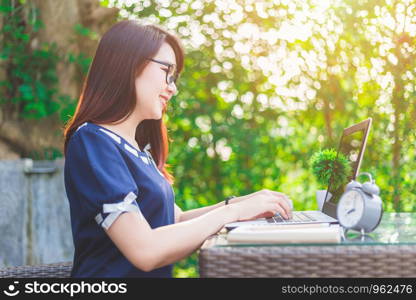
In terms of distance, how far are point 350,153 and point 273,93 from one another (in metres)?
1.78

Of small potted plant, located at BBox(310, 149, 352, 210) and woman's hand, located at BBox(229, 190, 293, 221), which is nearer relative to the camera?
woman's hand, located at BBox(229, 190, 293, 221)

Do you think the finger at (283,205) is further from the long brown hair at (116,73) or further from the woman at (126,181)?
the long brown hair at (116,73)

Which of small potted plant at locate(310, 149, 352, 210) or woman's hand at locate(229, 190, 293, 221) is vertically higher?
small potted plant at locate(310, 149, 352, 210)

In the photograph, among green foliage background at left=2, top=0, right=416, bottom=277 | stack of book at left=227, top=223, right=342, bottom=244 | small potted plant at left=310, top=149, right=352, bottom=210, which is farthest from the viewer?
green foliage background at left=2, top=0, right=416, bottom=277

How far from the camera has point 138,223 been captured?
1.67 metres

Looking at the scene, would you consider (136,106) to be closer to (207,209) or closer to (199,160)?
(207,209)

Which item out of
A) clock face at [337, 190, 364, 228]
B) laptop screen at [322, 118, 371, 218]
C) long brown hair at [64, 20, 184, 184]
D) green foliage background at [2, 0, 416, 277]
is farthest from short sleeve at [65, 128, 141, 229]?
green foliage background at [2, 0, 416, 277]

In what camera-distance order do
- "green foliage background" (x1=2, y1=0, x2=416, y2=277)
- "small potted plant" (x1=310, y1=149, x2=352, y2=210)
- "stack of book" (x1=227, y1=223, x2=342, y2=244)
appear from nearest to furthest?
"stack of book" (x1=227, y1=223, x2=342, y2=244), "small potted plant" (x1=310, y1=149, x2=352, y2=210), "green foliage background" (x1=2, y1=0, x2=416, y2=277)

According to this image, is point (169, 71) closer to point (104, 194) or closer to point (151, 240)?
point (104, 194)

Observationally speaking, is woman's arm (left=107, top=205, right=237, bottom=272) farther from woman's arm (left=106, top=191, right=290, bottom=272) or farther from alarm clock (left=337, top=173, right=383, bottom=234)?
alarm clock (left=337, top=173, right=383, bottom=234)

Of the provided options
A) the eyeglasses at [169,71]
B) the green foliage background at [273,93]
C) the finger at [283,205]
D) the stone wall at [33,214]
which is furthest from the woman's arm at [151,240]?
the stone wall at [33,214]

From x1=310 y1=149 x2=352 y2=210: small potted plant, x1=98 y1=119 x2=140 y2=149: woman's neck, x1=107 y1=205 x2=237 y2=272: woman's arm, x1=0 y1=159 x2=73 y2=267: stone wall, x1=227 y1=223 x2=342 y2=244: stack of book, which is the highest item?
x1=98 y1=119 x2=140 y2=149: woman's neck

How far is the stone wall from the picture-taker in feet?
13.4

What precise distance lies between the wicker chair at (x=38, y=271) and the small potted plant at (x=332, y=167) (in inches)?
39.8
